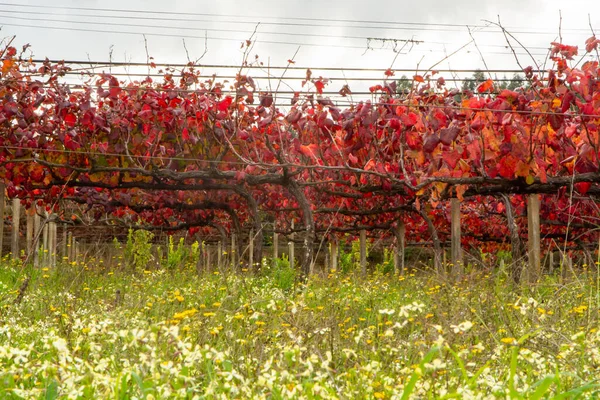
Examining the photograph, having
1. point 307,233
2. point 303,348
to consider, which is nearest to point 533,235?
point 307,233

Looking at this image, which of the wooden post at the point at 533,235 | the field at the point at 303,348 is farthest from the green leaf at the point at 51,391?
the wooden post at the point at 533,235

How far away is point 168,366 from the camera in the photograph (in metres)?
2.47

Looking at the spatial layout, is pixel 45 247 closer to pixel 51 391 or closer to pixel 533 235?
pixel 533 235

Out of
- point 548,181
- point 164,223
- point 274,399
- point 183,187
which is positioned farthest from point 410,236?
point 274,399

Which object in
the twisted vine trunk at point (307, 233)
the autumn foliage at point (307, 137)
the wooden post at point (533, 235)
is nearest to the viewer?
the autumn foliage at point (307, 137)

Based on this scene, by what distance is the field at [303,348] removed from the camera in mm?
2527

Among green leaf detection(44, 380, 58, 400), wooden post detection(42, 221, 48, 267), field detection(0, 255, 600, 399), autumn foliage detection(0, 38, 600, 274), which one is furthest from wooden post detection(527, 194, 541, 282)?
green leaf detection(44, 380, 58, 400)

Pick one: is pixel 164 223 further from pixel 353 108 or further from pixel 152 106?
pixel 353 108

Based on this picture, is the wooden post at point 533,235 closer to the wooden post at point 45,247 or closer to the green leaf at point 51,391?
the wooden post at point 45,247

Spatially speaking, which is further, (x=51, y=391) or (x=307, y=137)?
(x=307, y=137)

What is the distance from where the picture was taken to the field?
2.53m

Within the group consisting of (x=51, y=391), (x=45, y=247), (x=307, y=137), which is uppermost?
(x=307, y=137)

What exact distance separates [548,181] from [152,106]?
454 centimetres

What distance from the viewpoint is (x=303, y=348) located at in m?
2.79
